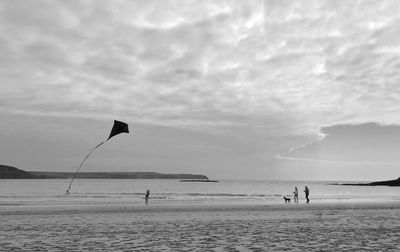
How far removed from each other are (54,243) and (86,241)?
1122 mm

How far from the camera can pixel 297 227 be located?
19594 mm

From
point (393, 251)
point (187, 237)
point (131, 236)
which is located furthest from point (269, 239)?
point (131, 236)

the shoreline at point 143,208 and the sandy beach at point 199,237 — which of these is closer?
the sandy beach at point 199,237

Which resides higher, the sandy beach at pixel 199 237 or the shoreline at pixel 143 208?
the shoreline at pixel 143 208

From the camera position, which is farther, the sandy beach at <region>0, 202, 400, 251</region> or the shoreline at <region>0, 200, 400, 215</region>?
the shoreline at <region>0, 200, 400, 215</region>

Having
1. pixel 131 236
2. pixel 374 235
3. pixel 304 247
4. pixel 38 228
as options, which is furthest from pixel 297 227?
pixel 38 228

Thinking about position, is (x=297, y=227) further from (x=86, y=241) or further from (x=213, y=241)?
(x=86, y=241)

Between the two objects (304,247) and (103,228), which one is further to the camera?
(103,228)

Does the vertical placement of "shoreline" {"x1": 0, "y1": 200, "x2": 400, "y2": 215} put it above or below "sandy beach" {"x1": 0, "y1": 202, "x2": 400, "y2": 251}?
above

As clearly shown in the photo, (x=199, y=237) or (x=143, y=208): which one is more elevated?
(x=143, y=208)

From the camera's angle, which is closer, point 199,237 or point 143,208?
point 199,237

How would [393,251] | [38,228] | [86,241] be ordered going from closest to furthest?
[393,251], [86,241], [38,228]

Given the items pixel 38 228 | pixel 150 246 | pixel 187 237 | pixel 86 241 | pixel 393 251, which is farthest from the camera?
pixel 38 228

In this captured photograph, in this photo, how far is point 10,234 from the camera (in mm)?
16625
